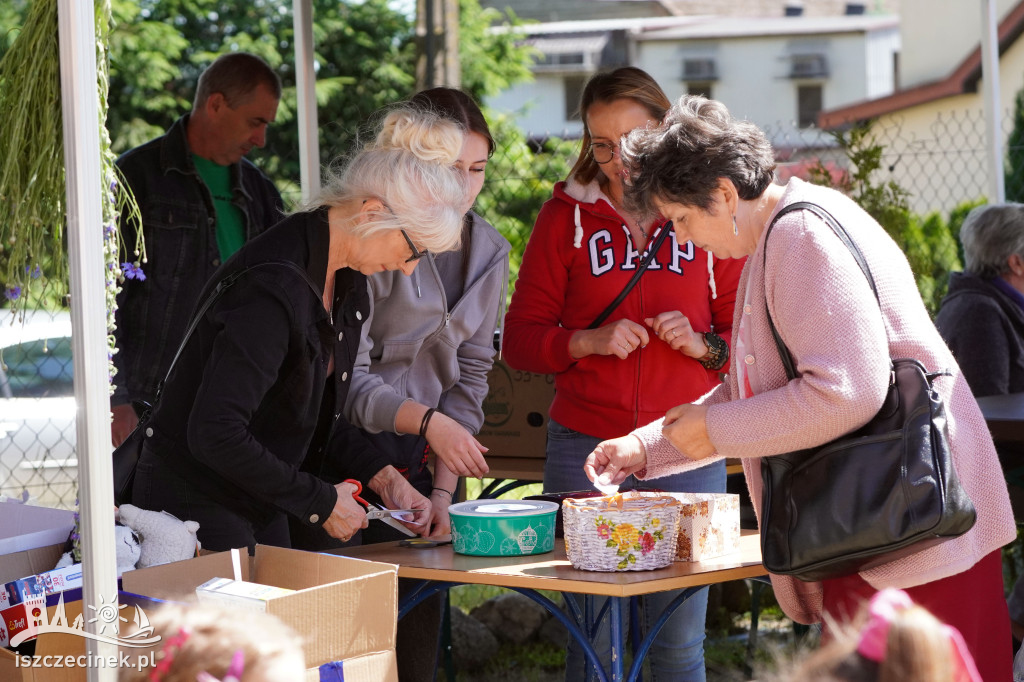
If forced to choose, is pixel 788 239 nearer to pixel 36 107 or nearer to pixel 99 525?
pixel 99 525

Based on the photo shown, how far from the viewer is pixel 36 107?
1919mm

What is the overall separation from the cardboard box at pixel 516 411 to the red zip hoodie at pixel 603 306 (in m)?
1.18

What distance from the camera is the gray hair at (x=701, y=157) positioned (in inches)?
71.9

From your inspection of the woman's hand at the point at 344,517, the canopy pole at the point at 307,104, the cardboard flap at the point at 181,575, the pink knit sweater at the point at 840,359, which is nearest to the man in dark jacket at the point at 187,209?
the canopy pole at the point at 307,104

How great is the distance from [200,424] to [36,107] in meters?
0.61

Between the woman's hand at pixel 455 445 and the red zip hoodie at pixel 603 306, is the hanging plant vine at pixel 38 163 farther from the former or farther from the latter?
the red zip hoodie at pixel 603 306

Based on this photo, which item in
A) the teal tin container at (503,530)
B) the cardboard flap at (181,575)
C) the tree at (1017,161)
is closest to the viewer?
the cardboard flap at (181,575)

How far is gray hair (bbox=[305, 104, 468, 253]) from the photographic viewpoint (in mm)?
2154

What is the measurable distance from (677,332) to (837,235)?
77cm

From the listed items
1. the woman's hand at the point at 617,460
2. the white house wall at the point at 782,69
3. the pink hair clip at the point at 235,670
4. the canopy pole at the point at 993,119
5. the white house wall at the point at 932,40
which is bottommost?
the pink hair clip at the point at 235,670

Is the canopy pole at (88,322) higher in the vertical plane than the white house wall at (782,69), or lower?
lower

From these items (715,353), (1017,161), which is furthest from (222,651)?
(1017,161)

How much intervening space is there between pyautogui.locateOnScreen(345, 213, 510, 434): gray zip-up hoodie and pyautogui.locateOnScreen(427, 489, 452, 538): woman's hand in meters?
0.18

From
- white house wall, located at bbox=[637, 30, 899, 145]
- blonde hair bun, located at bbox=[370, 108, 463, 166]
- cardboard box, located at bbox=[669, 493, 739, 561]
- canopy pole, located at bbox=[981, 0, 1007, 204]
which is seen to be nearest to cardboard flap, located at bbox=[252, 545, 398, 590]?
cardboard box, located at bbox=[669, 493, 739, 561]
